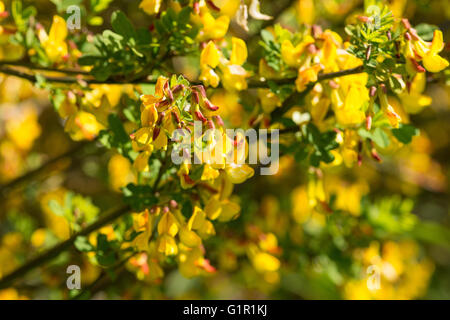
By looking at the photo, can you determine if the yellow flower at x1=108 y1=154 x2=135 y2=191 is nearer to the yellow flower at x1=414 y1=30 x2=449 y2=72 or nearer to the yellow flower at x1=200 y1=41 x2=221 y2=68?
the yellow flower at x1=200 y1=41 x2=221 y2=68

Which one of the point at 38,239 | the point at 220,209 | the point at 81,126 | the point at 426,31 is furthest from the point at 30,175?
the point at 426,31

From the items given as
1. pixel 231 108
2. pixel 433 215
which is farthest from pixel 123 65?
pixel 433 215

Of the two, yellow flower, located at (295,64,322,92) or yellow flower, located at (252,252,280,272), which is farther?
yellow flower, located at (252,252,280,272)

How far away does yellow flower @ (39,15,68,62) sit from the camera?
1.18 metres

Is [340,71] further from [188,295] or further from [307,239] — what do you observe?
[188,295]

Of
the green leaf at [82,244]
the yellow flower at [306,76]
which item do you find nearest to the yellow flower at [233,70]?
the yellow flower at [306,76]

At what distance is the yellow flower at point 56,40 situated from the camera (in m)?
1.18

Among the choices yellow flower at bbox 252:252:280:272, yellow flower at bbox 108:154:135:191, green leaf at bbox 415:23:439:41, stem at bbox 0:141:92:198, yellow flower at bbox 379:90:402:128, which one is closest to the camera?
yellow flower at bbox 379:90:402:128

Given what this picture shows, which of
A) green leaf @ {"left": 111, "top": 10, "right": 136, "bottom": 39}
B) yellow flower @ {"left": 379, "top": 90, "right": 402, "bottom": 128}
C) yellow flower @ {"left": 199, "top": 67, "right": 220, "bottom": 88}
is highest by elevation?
green leaf @ {"left": 111, "top": 10, "right": 136, "bottom": 39}

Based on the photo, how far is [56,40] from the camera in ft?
3.92

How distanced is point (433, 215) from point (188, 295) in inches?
70.9

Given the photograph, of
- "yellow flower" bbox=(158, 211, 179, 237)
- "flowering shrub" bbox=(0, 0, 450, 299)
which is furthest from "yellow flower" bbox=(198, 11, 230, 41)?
"yellow flower" bbox=(158, 211, 179, 237)

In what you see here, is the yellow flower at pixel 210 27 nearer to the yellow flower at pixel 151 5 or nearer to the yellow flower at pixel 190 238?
the yellow flower at pixel 151 5

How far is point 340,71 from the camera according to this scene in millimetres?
1063
